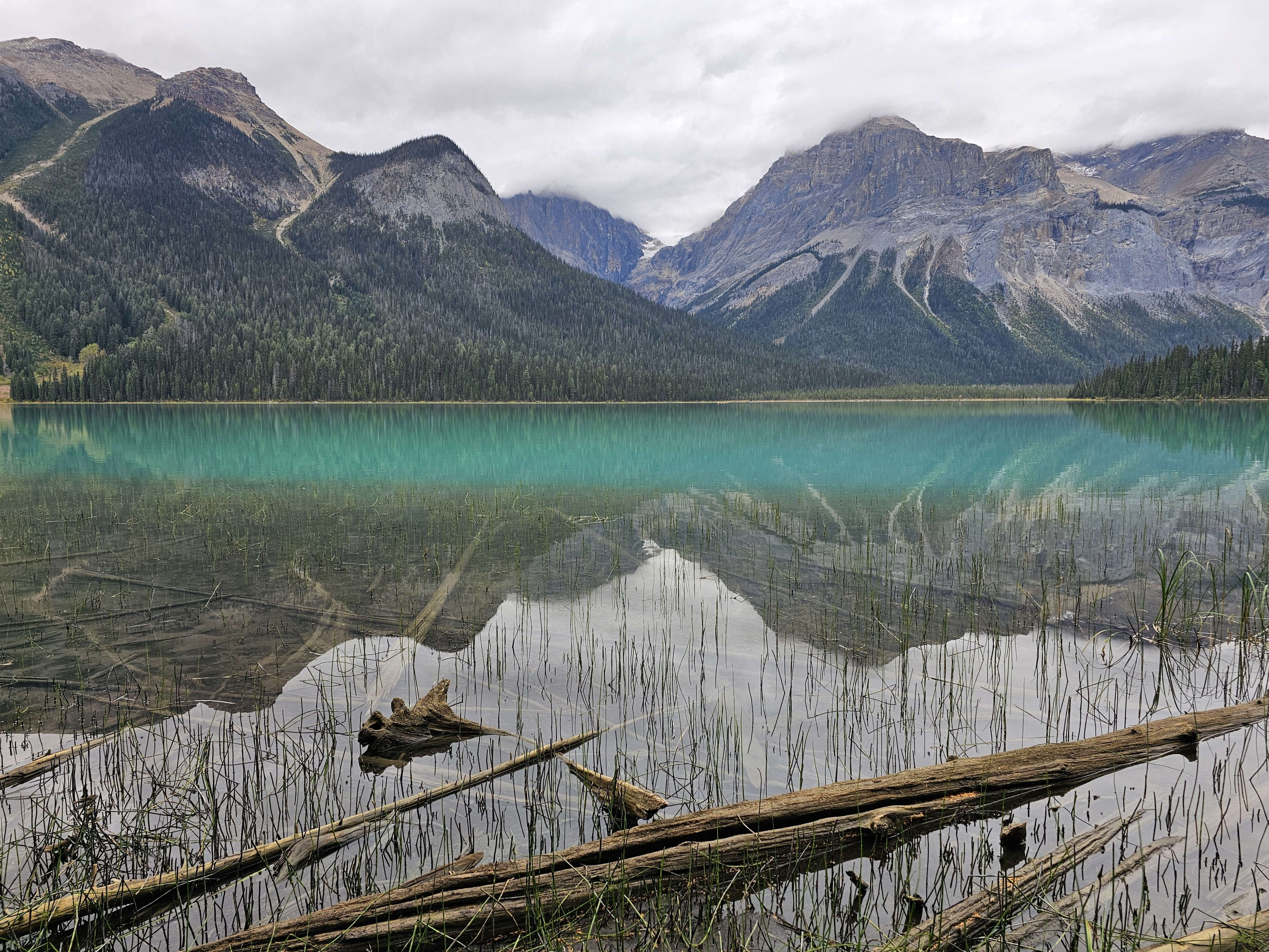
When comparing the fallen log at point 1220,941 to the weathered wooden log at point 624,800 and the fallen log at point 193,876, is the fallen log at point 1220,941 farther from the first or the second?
the fallen log at point 193,876

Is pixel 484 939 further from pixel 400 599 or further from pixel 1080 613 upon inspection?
pixel 1080 613

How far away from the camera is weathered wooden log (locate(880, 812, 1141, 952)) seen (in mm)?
4523

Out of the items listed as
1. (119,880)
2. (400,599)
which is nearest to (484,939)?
(119,880)

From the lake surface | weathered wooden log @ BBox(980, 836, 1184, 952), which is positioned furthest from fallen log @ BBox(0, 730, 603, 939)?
weathered wooden log @ BBox(980, 836, 1184, 952)

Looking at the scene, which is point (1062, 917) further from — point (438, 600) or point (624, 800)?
point (438, 600)

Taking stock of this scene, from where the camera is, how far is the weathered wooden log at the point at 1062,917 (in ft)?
15.2

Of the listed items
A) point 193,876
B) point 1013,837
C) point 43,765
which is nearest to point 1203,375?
point 1013,837

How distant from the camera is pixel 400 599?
1435cm

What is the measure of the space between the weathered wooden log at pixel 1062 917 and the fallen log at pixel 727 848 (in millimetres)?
885

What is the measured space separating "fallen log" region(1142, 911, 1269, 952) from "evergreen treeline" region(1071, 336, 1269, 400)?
137 meters

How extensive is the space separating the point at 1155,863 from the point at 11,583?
19.2m

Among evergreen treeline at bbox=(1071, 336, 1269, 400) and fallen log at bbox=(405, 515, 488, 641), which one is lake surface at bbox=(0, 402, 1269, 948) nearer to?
fallen log at bbox=(405, 515, 488, 641)

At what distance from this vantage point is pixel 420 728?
8.02 meters

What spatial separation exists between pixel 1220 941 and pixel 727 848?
2886mm
